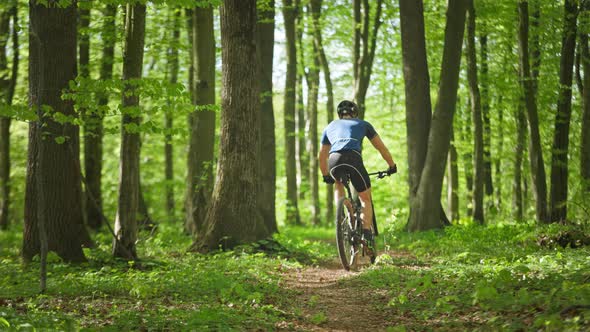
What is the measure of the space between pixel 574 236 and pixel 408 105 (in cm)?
653

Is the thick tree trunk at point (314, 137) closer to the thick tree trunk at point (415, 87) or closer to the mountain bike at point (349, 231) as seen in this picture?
the thick tree trunk at point (415, 87)

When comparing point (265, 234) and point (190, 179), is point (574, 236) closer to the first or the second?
point (265, 234)

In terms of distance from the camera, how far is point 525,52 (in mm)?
14438

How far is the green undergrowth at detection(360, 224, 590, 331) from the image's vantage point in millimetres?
4504

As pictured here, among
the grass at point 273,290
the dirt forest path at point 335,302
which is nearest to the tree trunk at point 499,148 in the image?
the grass at point 273,290

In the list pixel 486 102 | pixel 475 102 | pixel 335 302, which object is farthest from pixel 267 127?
pixel 486 102

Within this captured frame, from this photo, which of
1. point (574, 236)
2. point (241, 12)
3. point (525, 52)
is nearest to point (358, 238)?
point (574, 236)

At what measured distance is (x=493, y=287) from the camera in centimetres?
540

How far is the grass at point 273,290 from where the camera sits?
194 inches

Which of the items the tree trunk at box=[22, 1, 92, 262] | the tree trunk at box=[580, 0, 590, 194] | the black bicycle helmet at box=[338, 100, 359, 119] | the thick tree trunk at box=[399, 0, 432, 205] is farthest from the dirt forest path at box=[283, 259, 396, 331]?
the tree trunk at box=[580, 0, 590, 194]

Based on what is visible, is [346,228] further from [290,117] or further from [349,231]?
[290,117]

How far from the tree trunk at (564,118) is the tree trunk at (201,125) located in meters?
7.81

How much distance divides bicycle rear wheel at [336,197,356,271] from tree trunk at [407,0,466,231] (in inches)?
215

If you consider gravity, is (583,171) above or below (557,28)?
below
